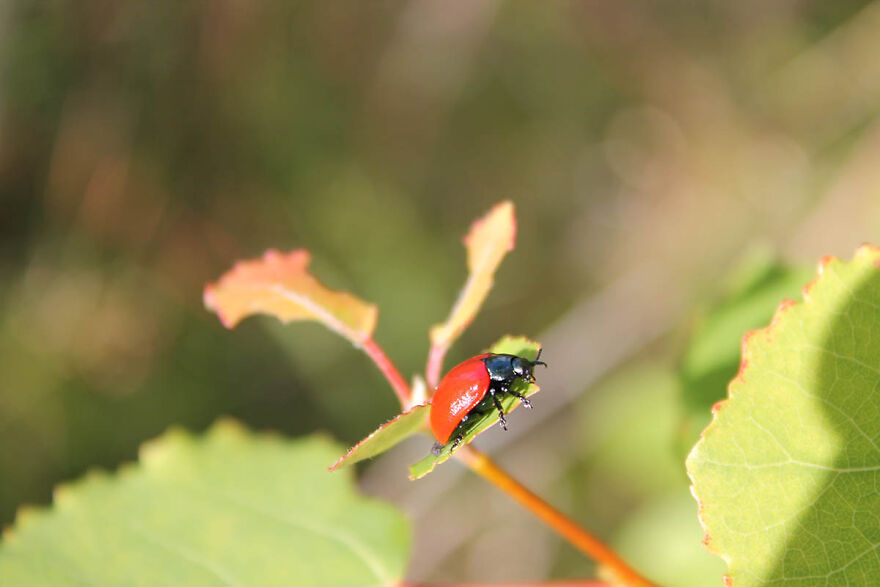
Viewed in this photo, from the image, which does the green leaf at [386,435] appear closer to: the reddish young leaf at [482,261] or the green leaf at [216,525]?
the reddish young leaf at [482,261]

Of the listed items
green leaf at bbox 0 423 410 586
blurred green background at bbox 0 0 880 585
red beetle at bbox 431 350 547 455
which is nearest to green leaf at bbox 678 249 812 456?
red beetle at bbox 431 350 547 455

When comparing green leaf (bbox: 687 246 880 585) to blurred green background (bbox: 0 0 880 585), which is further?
blurred green background (bbox: 0 0 880 585)

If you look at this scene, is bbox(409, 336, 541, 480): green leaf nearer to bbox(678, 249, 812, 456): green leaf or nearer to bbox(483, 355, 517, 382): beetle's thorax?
bbox(483, 355, 517, 382): beetle's thorax

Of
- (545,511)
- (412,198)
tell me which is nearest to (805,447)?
(545,511)

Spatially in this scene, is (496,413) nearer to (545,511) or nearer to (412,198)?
(545,511)

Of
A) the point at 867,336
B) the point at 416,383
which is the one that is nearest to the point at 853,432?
the point at 867,336

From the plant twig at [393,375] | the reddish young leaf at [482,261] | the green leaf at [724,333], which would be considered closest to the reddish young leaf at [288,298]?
the plant twig at [393,375]
